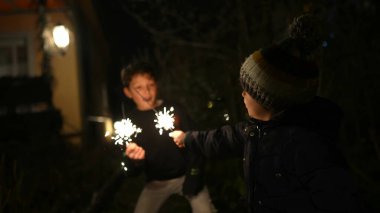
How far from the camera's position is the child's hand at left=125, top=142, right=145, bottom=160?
3.68 metres

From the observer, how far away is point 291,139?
253 centimetres

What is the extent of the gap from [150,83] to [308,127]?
5.94 feet

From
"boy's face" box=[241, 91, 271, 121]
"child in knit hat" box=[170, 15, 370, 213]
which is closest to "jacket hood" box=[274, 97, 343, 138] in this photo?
"child in knit hat" box=[170, 15, 370, 213]

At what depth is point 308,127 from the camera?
99.2 inches

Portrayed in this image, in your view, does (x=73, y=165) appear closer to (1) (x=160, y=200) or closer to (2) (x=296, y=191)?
(1) (x=160, y=200)

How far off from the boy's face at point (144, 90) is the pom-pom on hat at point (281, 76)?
4.80 ft

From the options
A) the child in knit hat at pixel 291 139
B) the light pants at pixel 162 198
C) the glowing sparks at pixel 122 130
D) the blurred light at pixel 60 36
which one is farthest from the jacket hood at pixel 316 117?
the blurred light at pixel 60 36

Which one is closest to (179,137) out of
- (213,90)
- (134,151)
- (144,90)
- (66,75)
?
(134,151)

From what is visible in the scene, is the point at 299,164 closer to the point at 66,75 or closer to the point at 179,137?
the point at 179,137

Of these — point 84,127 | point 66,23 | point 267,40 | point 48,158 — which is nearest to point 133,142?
point 267,40

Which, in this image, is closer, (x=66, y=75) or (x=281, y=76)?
(x=281, y=76)

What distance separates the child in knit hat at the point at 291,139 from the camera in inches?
92.7

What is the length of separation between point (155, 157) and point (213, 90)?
14.3 feet

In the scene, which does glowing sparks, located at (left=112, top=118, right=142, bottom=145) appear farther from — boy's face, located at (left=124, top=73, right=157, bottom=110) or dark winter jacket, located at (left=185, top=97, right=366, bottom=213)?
dark winter jacket, located at (left=185, top=97, right=366, bottom=213)
